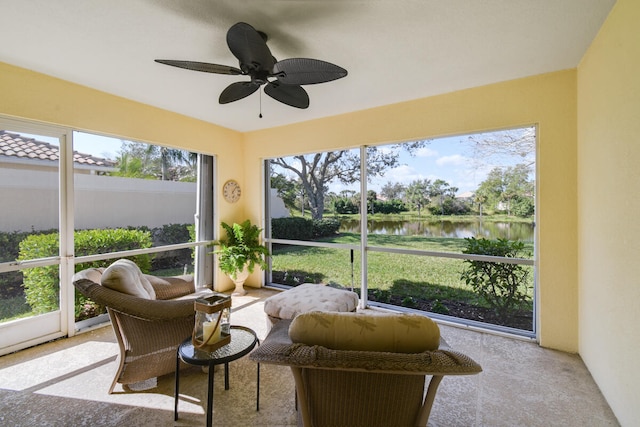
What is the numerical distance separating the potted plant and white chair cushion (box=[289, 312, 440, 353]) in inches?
122

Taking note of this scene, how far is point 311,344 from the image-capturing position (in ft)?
3.99

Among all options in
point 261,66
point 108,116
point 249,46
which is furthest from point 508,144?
point 108,116

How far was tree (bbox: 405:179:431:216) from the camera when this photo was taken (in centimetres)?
348

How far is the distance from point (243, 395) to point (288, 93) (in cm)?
236

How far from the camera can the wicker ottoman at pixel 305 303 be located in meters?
2.46

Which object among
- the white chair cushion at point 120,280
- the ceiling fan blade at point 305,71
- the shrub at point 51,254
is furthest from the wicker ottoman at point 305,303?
the shrub at point 51,254

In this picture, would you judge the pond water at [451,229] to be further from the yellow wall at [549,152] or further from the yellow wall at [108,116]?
the yellow wall at [108,116]

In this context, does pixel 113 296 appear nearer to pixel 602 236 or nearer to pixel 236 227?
pixel 236 227

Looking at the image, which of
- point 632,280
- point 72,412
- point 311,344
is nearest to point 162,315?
point 72,412

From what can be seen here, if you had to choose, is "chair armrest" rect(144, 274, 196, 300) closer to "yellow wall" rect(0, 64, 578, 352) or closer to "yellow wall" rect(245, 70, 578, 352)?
"yellow wall" rect(0, 64, 578, 352)

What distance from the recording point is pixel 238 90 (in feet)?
7.34

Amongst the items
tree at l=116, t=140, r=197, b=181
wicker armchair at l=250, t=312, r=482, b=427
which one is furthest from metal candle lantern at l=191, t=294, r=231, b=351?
tree at l=116, t=140, r=197, b=181

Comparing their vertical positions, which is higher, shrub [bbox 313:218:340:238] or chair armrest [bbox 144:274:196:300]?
shrub [bbox 313:218:340:238]

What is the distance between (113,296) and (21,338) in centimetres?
188
